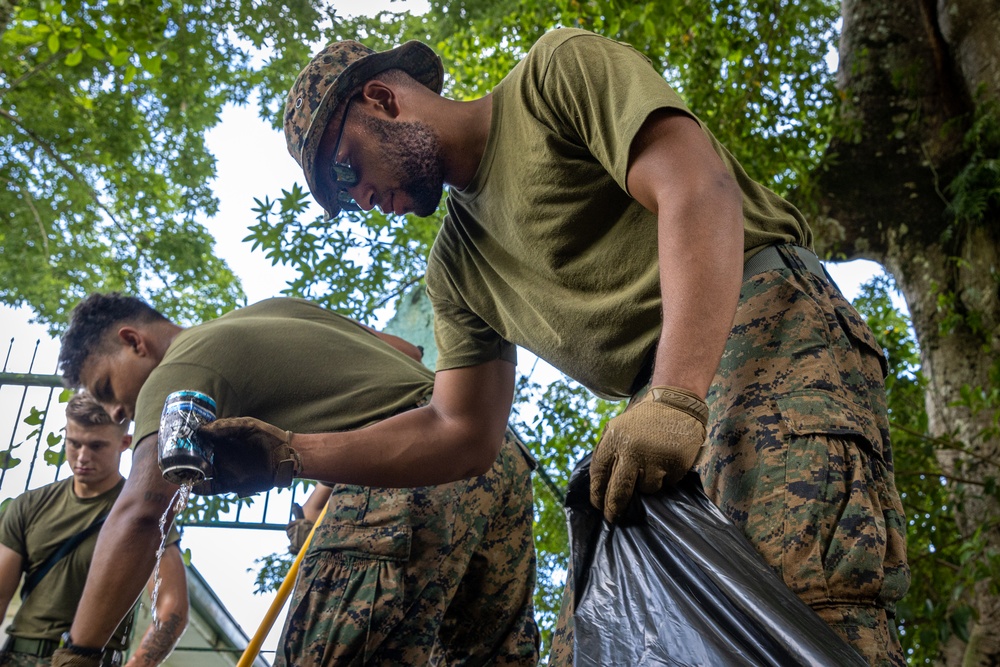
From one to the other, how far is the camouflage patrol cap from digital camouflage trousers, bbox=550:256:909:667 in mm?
1014

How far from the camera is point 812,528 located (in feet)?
4.15

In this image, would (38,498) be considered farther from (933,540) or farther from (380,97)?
(933,540)

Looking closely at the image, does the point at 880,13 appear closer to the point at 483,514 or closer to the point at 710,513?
the point at 483,514

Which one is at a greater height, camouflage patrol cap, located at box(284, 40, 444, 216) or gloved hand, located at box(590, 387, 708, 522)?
camouflage patrol cap, located at box(284, 40, 444, 216)

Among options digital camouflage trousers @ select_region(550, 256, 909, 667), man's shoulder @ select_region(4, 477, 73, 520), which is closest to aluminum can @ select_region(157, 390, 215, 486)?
digital camouflage trousers @ select_region(550, 256, 909, 667)

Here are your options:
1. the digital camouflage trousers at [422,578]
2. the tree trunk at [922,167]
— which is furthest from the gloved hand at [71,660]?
the tree trunk at [922,167]

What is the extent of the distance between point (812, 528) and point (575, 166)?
0.80 meters

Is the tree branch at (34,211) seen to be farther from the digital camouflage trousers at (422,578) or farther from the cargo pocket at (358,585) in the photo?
the cargo pocket at (358,585)

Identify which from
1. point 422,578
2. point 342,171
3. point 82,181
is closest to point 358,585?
point 422,578

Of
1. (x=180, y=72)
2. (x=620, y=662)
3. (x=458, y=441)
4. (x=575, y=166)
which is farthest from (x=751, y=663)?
(x=180, y=72)

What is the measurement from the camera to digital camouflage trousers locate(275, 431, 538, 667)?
7.09 feet

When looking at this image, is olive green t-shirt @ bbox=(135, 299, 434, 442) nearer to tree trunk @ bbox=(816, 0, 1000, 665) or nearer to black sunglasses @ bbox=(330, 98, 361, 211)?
black sunglasses @ bbox=(330, 98, 361, 211)

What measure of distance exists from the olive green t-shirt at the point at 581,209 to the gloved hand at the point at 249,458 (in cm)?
62

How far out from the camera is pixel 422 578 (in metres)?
2.27
